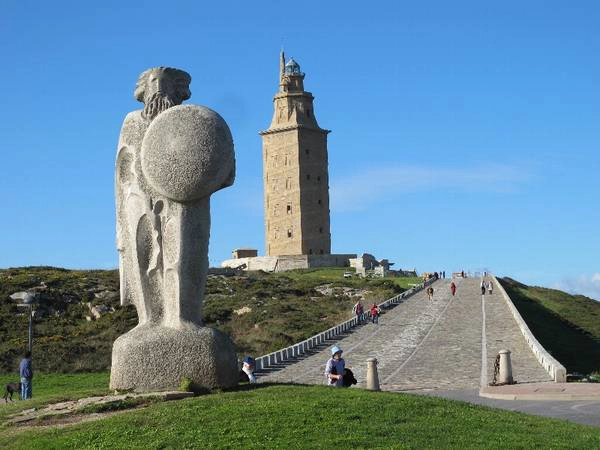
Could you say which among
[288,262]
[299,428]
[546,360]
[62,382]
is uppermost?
[288,262]

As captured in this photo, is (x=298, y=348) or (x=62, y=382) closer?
(x=62, y=382)

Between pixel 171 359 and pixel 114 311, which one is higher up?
pixel 114 311

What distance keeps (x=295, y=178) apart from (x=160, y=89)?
86255 mm

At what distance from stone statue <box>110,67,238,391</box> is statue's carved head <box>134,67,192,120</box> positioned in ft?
0.04

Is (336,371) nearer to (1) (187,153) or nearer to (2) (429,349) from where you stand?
(1) (187,153)

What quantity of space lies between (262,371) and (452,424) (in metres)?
14.9

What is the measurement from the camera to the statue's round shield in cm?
1162

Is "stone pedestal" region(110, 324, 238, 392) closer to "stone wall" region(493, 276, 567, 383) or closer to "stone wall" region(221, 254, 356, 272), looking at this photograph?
"stone wall" region(493, 276, 567, 383)

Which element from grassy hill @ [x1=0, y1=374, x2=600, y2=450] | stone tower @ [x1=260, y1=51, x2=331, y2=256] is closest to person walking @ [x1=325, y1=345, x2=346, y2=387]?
grassy hill @ [x1=0, y1=374, x2=600, y2=450]

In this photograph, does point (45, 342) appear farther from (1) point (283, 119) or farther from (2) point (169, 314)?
(1) point (283, 119)

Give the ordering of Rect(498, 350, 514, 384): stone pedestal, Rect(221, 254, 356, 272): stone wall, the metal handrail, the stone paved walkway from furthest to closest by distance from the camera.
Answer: Rect(221, 254, 356, 272): stone wall → the metal handrail → the stone paved walkway → Rect(498, 350, 514, 384): stone pedestal

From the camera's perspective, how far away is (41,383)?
2503 cm

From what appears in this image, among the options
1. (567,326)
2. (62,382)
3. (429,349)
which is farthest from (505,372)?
(567,326)

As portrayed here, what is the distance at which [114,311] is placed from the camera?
143 ft
